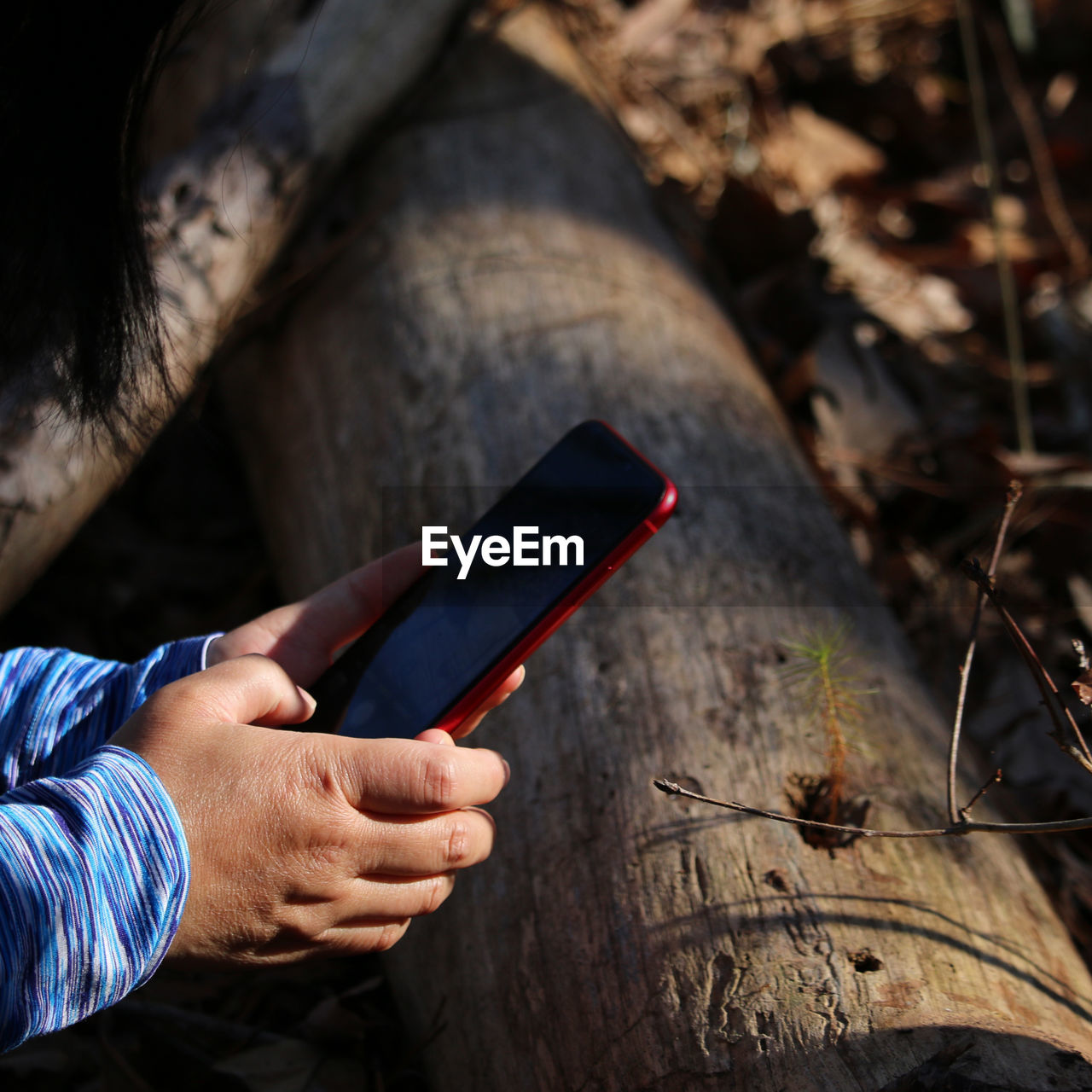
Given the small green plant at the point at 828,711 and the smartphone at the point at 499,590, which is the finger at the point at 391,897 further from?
the small green plant at the point at 828,711

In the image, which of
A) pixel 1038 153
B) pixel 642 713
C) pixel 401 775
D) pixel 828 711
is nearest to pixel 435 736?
pixel 401 775

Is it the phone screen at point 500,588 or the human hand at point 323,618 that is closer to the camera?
the phone screen at point 500,588

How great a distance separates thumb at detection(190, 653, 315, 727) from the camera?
0.97m

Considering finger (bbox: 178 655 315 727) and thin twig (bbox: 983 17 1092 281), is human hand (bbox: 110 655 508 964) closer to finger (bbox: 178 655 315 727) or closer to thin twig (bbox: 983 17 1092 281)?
finger (bbox: 178 655 315 727)

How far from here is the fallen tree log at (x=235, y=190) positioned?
1.50m

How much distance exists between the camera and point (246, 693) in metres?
1.00

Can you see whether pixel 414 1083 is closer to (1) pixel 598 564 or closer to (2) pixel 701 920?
(2) pixel 701 920

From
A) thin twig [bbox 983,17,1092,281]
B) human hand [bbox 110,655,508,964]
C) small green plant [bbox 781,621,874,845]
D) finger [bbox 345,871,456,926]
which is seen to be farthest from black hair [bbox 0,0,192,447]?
thin twig [bbox 983,17,1092,281]

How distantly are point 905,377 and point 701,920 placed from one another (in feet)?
5.75

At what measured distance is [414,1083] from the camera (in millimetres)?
1318

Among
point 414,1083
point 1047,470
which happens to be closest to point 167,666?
point 414,1083

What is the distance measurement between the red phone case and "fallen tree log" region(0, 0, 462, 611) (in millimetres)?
584

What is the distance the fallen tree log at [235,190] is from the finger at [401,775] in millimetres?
599

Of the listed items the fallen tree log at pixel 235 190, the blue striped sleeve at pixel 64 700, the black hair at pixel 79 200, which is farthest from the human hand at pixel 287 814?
the fallen tree log at pixel 235 190
